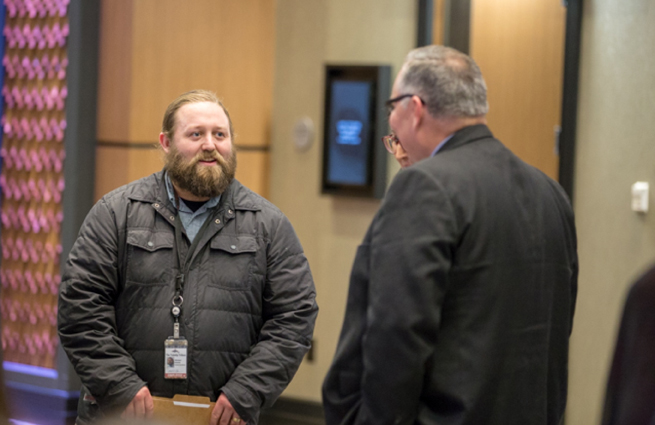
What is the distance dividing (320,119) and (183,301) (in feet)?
8.12

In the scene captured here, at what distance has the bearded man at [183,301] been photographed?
92.5 inches

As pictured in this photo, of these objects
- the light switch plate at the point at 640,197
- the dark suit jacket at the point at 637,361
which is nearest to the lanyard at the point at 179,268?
the dark suit jacket at the point at 637,361

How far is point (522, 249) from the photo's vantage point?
173 cm

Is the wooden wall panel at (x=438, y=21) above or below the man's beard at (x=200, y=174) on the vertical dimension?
above

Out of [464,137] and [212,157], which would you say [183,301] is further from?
[464,137]

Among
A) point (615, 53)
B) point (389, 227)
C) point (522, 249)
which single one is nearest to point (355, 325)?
point (389, 227)

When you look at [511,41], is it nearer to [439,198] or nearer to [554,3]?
[554,3]

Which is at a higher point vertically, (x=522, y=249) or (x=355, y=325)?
(x=522, y=249)

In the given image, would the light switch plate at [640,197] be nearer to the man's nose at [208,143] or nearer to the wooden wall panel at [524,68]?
the wooden wall panel at [524,68]

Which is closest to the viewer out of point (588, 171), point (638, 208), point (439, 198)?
point (439, 198)

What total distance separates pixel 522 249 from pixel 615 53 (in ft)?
8.57

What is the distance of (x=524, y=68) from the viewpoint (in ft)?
14.1

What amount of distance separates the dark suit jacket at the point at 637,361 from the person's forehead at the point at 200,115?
169cm

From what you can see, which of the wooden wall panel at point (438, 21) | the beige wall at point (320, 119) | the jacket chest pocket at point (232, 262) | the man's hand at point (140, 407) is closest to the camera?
the man's hand at point (140, 407)
